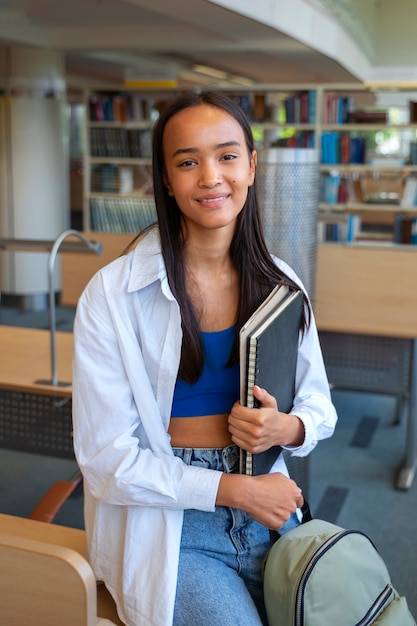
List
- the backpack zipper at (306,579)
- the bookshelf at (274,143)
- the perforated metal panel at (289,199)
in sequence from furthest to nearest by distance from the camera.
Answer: the bookshelf at (274,143), the perforated metal panel at (289,199), the backpack zipper at (306,579)

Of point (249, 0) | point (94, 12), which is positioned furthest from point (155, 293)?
point (94, 12)

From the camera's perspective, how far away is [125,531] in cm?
139

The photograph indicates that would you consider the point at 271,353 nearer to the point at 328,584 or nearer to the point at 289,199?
the point at 328,584

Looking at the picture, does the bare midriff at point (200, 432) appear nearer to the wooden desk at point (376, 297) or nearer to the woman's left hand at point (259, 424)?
the woman's left hand at point (259, 424)

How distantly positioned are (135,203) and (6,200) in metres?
1.22

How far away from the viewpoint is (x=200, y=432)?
146 cm

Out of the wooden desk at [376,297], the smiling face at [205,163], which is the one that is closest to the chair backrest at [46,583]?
the smiling face at [205,163]

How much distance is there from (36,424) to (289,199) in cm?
119

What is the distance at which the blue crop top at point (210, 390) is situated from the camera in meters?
1.45

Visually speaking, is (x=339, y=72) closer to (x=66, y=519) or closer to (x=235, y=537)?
(x=66, y=519)

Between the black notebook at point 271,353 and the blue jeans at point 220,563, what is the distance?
8 cm

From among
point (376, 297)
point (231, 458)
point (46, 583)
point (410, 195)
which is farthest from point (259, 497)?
point (410, 195)

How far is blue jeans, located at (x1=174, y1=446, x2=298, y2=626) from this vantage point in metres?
1.32

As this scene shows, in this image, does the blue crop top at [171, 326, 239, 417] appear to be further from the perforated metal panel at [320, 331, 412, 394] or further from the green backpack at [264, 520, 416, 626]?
the perforated metal panel at [320, 331, 412, 394]
